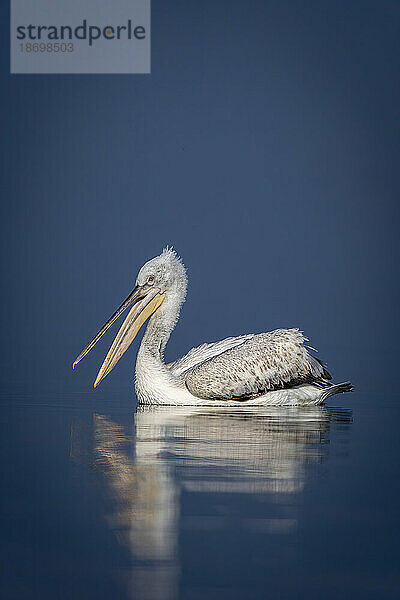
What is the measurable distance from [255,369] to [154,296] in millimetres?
1316

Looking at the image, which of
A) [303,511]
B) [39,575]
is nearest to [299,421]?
[303,511]

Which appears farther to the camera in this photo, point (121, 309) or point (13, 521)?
point (121, 309)

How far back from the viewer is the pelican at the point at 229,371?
8664mm

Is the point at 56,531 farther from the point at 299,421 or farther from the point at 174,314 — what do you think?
the point at 174,314

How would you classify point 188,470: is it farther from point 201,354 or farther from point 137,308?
point 137,308

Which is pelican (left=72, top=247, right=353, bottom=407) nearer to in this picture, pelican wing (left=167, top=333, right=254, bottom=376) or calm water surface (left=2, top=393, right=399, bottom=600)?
pelican wing (left=167, top=333, right=254, bottom=376)

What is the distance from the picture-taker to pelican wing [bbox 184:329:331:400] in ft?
28.2

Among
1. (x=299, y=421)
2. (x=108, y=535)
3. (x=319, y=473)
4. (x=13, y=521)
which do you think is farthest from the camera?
(x=299, y=421)

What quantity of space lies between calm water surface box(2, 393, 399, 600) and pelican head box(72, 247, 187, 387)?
2.76 meters

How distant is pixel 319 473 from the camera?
4828 mm

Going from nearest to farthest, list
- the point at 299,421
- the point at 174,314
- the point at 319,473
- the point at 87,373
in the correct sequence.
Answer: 1. the point at 319,473
2. the point at 299,421
3. the point at 174,314
4. the point at 87,373

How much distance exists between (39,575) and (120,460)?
7.05 feet

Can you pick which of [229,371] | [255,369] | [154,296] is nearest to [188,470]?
[229,371]

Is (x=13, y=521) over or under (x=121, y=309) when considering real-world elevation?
under
